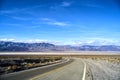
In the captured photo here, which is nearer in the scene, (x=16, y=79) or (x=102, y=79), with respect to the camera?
(x=16, y=79)

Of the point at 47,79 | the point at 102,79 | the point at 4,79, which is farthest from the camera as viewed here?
the point at 102,79

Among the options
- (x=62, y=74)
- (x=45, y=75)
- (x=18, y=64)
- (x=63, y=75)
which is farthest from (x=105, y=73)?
(x=18, y=64)

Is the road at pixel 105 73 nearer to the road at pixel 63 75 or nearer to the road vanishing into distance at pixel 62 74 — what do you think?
the road vanishing into distance at pixel 62 74

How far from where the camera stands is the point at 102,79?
17.5 m

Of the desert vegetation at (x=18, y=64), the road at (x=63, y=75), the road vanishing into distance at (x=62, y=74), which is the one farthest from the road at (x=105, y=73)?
the desert vegetation at (x=18, y=64)

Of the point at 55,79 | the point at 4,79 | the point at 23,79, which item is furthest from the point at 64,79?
the point at 4,79

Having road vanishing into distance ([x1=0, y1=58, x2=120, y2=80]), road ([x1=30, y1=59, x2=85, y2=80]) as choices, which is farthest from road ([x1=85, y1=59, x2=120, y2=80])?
road ([x1=30, y1=59, x2=85, y2=80])

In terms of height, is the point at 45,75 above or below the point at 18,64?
below

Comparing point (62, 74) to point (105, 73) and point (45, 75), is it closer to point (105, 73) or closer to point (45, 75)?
point (45, 75)

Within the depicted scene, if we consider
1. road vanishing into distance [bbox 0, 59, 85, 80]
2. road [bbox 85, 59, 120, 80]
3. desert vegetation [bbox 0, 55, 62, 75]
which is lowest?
road [bbox 85, 59, 120, 80]

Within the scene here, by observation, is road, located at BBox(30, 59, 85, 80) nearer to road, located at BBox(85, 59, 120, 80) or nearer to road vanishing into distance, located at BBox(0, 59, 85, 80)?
road vanishing into distance, located at BBox(0, 59, 85, 80)

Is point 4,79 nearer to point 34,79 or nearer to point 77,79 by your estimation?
point 34,79

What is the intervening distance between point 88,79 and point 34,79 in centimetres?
425

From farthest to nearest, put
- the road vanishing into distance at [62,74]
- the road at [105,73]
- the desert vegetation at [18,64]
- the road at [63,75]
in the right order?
the desert vegetation at [18,64], the road at [105,73], the road at [63,75], the road vanishing into distance at [62,74]
